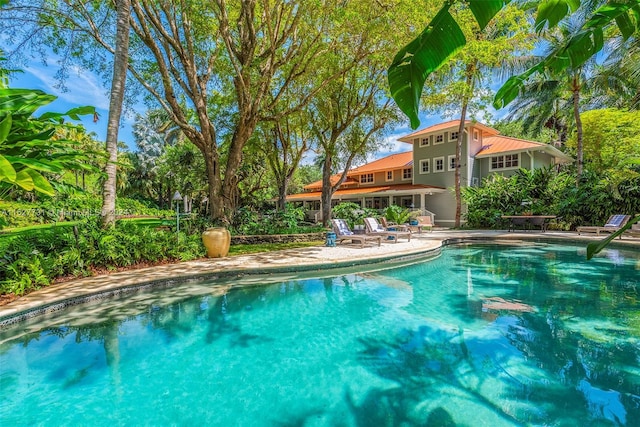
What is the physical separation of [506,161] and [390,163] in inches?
430

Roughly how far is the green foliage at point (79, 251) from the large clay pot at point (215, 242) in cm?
36

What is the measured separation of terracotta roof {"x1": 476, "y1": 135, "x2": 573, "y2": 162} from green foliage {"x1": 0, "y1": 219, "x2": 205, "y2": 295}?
77.9ft

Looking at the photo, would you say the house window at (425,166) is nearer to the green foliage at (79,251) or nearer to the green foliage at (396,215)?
the green foliage at (396,215)

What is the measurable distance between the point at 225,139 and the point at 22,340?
644 inches

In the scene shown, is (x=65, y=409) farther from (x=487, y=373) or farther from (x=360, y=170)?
(x=360, y=170)

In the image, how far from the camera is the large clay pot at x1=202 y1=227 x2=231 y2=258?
34.7 ft

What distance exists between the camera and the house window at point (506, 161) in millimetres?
24766

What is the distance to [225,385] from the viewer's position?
3885mm

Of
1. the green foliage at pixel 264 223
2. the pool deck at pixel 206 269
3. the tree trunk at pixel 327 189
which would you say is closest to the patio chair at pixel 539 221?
the pool deck at pixel 206 269

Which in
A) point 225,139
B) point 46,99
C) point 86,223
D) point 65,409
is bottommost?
point 65,409

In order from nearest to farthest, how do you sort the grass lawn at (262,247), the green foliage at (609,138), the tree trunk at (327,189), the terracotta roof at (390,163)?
1. the grass lawn at (262,247)
2. the tree trunk at (327,189)
3. the green foliage at (609,138)
4. the terracotta roof at (390,163)

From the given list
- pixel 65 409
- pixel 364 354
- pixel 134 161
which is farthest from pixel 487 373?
pixel 134 161

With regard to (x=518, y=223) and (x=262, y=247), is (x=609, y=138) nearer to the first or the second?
(x=518, y=223)

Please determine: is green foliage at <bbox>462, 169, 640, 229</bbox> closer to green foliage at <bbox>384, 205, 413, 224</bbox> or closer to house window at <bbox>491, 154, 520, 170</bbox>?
house window at <bbox>491, 154, 520, 170</bbox>
